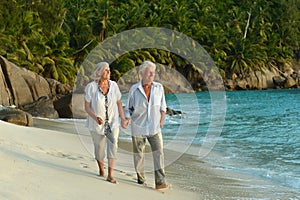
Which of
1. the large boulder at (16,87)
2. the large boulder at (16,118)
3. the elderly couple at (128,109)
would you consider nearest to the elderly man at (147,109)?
the elderly couple at (128,109)

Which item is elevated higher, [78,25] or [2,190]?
[78,25]

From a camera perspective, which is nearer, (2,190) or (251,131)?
(2,190)

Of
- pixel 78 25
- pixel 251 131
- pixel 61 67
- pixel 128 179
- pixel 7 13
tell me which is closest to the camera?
pixel 128 179

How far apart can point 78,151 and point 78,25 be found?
1465 inches

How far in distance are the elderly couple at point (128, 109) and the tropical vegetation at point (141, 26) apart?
25.8m

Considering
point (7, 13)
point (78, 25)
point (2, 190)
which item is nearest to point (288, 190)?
point (2, 190)

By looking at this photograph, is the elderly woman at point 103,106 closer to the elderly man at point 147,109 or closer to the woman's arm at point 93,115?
the woman's arm at point 93,115

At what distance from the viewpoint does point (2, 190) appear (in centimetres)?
425

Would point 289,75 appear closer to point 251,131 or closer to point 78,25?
point 78,25

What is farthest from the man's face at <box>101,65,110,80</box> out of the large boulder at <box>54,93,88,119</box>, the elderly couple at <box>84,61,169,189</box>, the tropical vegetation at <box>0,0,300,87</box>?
the tropical vegetation at <box>0,0,300,87</box>

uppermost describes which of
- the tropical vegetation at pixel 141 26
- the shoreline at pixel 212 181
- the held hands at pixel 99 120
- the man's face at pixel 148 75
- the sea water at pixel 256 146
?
the tropical vegetation at pixel 141 26

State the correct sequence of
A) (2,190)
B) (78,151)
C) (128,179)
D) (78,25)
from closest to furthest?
1. (2,190)
2. (128,179)
3. (78,151)
4. (78,25)

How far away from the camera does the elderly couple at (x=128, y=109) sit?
18.7ft

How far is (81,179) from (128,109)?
1006mm
